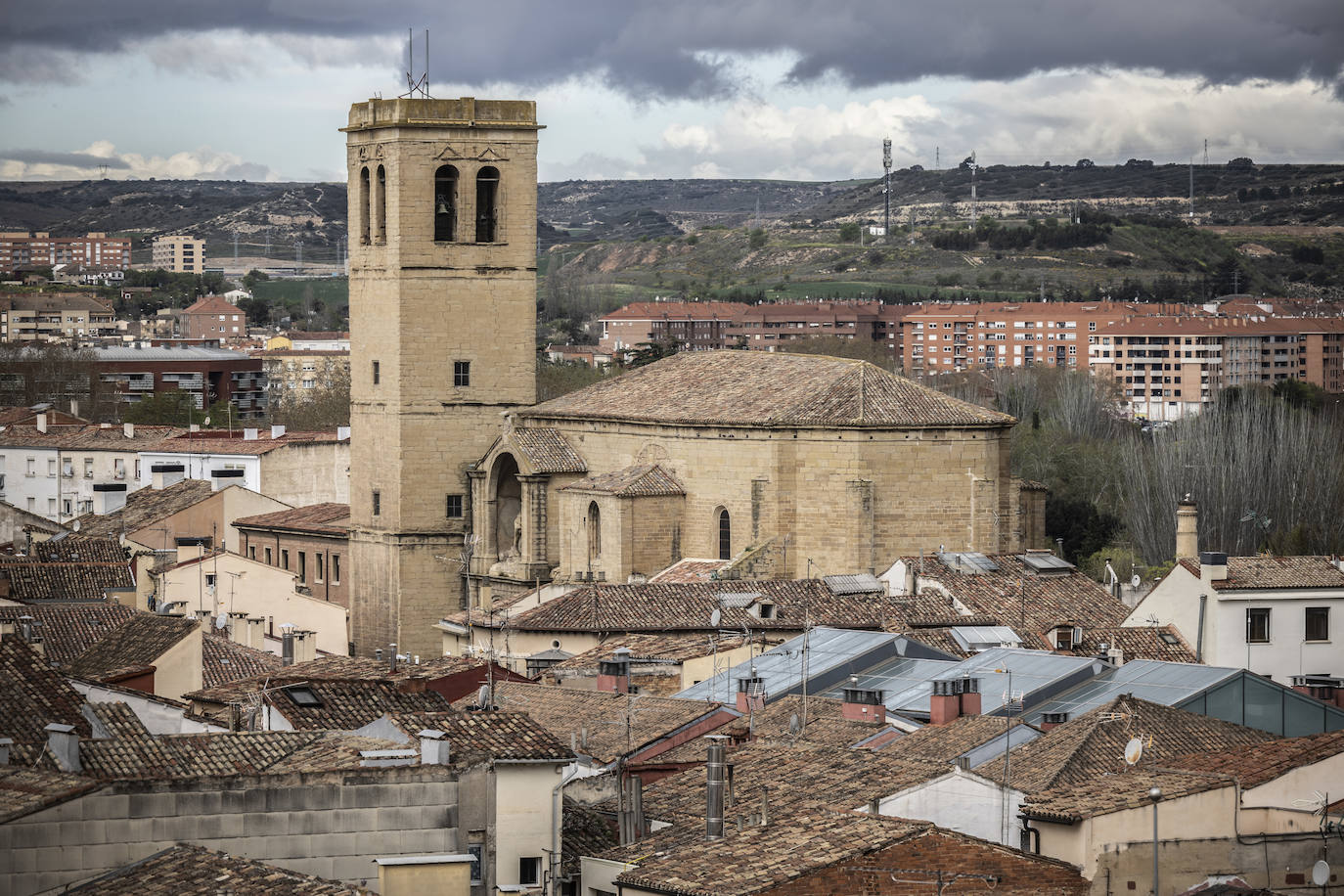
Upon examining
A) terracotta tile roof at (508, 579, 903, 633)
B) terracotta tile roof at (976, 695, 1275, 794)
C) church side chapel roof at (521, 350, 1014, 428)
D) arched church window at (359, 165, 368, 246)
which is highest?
arched church window at (359, 165, 368, 246)

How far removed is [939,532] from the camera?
5034cm

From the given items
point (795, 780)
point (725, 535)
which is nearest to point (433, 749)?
point (795, 780)

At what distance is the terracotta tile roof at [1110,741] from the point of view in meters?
24.2

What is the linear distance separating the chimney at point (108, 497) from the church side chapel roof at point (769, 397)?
18811mm

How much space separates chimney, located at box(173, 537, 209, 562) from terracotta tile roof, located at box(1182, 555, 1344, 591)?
82.3 feet

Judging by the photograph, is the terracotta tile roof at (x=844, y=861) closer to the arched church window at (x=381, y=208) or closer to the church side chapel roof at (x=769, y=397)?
the church side chapel roof at (x=769, y=397)

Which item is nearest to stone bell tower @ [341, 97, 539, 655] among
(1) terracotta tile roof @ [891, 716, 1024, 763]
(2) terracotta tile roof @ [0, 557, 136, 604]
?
(2) terracotta tile roof @ [0, 557, 136, 604]

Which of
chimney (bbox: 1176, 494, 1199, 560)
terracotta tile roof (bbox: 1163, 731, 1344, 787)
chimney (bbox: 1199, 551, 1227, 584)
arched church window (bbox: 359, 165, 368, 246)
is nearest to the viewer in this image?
terracotta tile roof (bbox: 1163, 731, 1344, 787)

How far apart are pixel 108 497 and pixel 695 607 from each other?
33.2 meters

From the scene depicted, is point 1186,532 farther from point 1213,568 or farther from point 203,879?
point 203,879

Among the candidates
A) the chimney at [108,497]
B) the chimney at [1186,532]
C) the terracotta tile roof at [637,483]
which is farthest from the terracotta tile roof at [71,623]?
the chimney at [108,497]

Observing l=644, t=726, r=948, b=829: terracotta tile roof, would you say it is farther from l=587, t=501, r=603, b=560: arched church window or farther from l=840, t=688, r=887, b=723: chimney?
l=587, t=501, r=603, b=560: arched church window

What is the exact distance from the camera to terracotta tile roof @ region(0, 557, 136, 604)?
135ft

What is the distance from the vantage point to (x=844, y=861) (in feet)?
61.1
